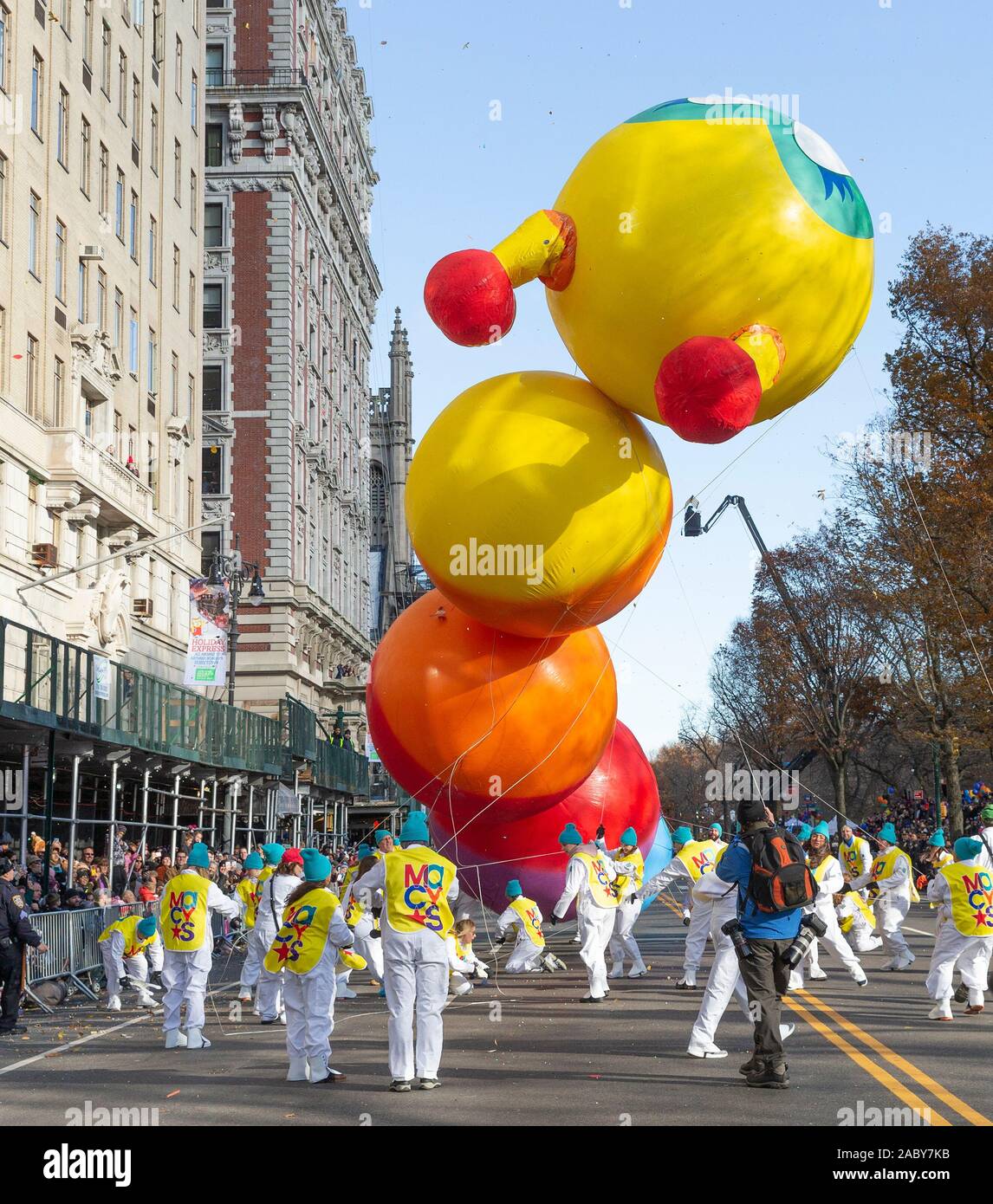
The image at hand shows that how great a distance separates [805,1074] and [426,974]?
8.52ft

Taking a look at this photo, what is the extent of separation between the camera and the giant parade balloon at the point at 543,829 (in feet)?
54.2

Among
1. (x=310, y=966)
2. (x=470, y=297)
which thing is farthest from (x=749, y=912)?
(x=470, y=297)

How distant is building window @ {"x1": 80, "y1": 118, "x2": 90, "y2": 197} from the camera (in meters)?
35.1

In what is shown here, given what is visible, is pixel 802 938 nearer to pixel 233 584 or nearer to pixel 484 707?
pixel 484 707

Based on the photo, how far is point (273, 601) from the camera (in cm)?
5803

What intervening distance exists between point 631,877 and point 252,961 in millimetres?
4247

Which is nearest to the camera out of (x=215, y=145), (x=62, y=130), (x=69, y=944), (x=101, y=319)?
(x=69, y=944)

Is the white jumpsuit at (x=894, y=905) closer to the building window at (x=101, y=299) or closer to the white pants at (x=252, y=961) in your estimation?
the white pants at (x=252, y=961)

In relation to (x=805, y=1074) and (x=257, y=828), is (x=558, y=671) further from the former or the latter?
(x=257, y=828)

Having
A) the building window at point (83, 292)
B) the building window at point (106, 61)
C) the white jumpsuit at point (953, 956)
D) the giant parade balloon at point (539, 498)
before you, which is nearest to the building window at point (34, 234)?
the building window at point (83, 292)

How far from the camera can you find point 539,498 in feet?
35.9

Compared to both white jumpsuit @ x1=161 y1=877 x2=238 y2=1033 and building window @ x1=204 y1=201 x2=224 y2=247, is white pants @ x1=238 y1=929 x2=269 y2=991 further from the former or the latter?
building window @ x1=204 y1=201 x2=224 y2=247

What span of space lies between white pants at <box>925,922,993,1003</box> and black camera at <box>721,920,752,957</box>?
13.2 ft

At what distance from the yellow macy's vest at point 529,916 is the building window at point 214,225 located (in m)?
47.2
